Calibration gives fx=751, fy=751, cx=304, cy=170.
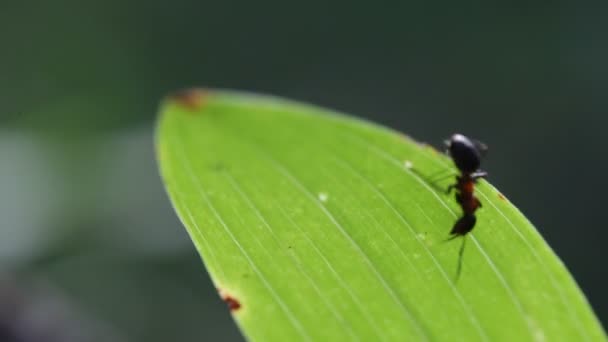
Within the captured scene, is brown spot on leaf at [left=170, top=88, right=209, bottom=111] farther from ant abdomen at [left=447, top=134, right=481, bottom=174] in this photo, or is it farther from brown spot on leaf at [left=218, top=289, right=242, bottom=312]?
ant abdomen at [left=447, top=134, right=481, bottom=174]

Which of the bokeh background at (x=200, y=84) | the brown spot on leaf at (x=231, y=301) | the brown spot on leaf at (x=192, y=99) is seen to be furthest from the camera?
the bokeh background at (x=200, y=84)

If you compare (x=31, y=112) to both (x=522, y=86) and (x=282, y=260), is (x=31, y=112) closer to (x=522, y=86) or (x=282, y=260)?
(x=522, y=86)

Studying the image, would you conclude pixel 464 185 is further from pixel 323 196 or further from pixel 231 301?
pixel 231 301

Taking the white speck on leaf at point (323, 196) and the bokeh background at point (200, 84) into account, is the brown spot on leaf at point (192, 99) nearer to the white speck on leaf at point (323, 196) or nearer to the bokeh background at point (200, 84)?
the white speck on leaf at point (323, 196)

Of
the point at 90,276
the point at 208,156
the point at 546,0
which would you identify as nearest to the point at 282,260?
the point at 208,156

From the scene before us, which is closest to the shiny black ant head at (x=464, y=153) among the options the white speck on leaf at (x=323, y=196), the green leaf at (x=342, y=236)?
the green leaf at (x=342, y=236)

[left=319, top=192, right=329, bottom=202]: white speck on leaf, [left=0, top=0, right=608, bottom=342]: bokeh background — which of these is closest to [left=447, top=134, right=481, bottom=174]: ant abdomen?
[left=319, top=192, right=329, bottom=202]: white speck on leaf
